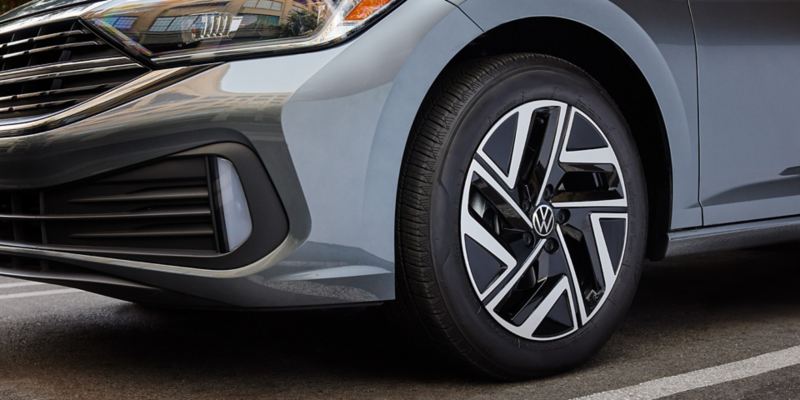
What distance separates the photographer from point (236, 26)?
2.47 metres

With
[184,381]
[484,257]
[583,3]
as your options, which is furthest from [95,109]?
[583,3]

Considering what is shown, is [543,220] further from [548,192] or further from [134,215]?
[134,215]

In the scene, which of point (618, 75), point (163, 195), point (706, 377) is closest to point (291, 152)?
point (163, 195)

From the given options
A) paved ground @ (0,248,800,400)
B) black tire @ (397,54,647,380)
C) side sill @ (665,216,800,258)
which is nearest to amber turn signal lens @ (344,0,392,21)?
black tire @ (397,54,647,380)

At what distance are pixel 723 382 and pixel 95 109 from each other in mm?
1673

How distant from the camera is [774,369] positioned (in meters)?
2.89

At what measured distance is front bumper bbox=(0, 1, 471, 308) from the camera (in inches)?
94.1

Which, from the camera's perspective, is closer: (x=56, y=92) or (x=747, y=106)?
(x=56, y=92)

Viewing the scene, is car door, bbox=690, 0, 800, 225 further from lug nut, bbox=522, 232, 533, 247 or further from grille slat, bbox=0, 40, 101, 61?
grille slat, bbox=0, 40, 101, 61

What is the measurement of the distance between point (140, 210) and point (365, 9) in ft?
2.26

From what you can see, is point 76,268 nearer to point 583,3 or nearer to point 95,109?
point 95,109

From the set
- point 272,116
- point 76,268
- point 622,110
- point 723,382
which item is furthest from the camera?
point 622,110

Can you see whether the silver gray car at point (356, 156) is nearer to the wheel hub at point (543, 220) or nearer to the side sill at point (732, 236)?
the wheel hub at point (543, 220)

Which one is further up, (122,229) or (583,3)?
(583,3)
